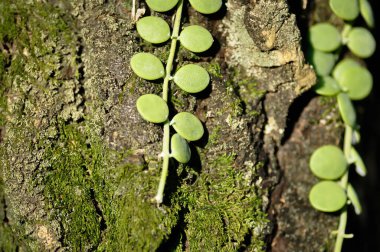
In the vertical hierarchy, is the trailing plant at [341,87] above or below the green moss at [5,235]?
above

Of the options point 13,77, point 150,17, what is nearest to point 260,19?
point 150,17

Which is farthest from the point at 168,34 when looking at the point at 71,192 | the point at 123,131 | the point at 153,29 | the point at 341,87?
the point at 341,87

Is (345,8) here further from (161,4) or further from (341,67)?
(161,4)

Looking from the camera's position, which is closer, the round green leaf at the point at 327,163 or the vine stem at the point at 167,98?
the vine stem at the point at 167,98

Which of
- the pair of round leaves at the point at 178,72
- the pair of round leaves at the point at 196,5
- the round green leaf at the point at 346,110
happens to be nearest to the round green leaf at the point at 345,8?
the round green leaf at the point at 346,110

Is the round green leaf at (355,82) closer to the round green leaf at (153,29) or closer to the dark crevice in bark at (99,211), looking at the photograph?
the round green leaf at (153,29)

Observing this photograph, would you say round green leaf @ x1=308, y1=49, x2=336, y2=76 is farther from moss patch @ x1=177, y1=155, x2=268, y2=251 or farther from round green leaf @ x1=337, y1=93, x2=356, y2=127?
moss patch @ x1=177, y1=155, x2=268, y2=251

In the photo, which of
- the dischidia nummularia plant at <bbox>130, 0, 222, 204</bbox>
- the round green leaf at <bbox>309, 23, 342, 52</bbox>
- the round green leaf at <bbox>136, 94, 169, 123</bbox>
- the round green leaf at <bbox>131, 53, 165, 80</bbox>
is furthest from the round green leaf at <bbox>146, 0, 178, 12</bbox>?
the round green leaf at <bbox>309, 23, 342, 52</bbox>
